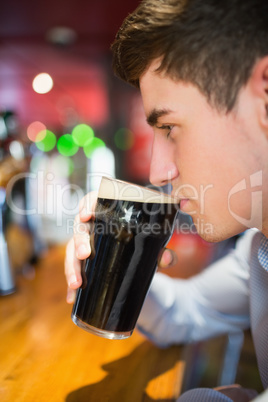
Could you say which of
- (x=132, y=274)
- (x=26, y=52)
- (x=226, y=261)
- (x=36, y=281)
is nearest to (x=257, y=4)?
(x=132, y=274)

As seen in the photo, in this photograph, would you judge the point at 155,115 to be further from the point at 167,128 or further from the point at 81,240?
the point at 81,240

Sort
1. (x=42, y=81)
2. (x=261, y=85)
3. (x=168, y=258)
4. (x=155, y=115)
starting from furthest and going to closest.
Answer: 1. (x=42, y=81)
2. (x=168, y=258)
3. (x=155, y=115)
4. (x=261, y=85)

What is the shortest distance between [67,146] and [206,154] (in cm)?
1065

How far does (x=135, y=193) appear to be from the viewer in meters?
0.83

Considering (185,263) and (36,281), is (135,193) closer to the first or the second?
(36,281)

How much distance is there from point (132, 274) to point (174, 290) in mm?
452

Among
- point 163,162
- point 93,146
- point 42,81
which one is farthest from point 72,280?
point 93,146

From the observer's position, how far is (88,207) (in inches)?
39.0

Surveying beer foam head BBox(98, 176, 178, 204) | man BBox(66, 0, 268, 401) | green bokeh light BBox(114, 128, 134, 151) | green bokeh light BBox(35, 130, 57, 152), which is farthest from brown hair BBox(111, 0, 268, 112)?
green bokeh light BBox(35, 130, 57, 152)

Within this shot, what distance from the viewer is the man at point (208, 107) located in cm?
72

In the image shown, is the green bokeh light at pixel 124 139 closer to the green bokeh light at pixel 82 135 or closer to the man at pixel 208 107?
the green bokeh light at pixel 82 135

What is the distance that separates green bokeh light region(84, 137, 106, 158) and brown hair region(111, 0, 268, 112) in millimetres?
11173

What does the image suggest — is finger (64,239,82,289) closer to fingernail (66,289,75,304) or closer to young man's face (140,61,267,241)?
fingernail (66,289,75,304)

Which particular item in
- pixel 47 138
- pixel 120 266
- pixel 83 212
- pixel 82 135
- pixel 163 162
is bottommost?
pixel 120 266
